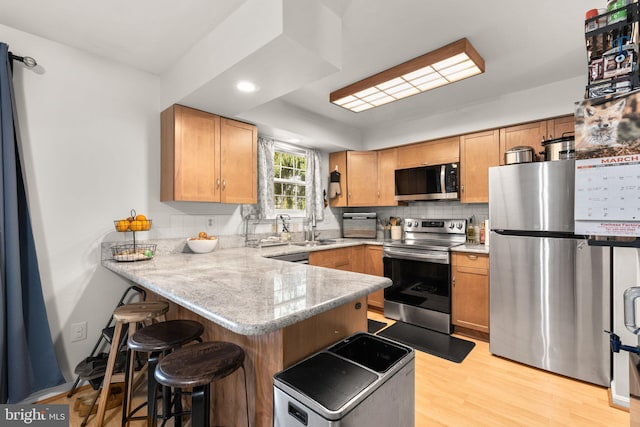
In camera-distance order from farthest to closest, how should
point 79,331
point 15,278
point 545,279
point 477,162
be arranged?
point 477,162, point 545,279, point 79,331, point 15,278

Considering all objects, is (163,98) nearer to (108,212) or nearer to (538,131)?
(108,212)

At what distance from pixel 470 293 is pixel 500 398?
110 centimetres

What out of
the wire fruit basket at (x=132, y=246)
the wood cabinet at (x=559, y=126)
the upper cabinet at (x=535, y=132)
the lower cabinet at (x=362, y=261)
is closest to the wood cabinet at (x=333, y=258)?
the lower cabinet at (x=362, y=261)

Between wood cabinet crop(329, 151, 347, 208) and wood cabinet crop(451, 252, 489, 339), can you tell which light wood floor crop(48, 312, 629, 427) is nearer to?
wood cabinet crop(451, 252, 489, 339)

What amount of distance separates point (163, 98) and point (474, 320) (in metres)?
3.64

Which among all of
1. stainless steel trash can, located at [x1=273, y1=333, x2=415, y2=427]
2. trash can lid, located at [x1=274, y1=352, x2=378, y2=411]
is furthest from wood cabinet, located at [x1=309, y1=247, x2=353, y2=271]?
trash can lid, located at [x1=274, y1=352, x2=378, y2=411]

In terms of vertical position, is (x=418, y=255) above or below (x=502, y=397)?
above

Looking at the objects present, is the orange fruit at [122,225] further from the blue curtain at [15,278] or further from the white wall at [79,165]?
the blue curtain at [15,278]

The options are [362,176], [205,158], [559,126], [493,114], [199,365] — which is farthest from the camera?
[362,176]

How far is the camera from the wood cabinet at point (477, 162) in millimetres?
3207

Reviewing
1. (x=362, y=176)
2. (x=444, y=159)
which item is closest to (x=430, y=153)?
(x=444, y=159)

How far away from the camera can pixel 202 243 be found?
2.63 meters

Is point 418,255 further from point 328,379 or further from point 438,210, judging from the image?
point 328,379

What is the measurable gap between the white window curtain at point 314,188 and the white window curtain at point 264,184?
0.70m
